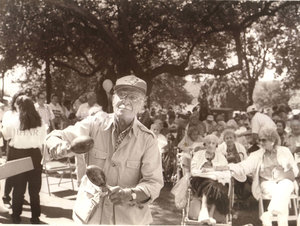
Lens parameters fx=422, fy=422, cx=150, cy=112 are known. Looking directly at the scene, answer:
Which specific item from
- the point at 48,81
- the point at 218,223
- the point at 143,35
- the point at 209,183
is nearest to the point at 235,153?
the point at 209,183

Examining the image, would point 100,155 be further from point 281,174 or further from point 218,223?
point 281,174

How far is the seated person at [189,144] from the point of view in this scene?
4.22m

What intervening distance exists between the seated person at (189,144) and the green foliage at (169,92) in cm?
67

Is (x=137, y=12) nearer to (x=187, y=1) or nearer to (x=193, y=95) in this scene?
(x=187, y=1)

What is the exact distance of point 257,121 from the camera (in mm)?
4000

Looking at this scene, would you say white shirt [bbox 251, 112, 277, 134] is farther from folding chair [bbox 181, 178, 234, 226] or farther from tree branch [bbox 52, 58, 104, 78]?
tree branch [bbox 52, 58, 104, 78]

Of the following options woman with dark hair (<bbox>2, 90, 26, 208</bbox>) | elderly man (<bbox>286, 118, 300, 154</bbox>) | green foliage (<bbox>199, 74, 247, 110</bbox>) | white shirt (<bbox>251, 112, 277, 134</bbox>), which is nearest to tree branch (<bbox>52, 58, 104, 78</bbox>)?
woman with dark hair (<bbox>2, 90, 26, 208</bbox>)

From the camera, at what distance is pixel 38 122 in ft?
11.4

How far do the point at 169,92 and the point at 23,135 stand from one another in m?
1.28

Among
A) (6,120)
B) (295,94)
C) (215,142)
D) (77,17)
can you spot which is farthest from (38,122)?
(295,94)

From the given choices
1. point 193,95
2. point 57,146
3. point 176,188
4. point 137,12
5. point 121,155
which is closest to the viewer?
point 57,146

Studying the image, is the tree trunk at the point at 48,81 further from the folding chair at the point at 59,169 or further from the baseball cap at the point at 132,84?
the baseball cap at the point at 132,84

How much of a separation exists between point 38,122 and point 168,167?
138cm

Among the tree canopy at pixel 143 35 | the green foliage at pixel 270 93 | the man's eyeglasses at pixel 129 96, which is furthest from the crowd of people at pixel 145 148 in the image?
the tree canopy at pixel 143 35
